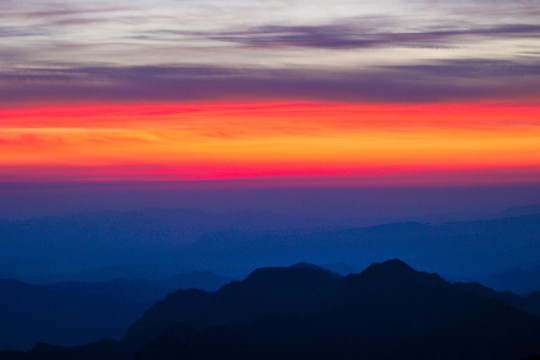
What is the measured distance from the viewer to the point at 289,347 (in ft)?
655

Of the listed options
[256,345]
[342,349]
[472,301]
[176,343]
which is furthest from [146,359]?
[472,301]

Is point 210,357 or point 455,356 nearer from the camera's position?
point 455,356

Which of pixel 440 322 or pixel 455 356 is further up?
pixel 440 322

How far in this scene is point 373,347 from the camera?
197 m

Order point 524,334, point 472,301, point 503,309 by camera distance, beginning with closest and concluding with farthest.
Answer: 1. point 524,334
2. point 503,309
3. point 472,301

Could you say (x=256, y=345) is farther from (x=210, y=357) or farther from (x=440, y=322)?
(x=440, y=322)

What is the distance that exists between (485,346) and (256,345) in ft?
201

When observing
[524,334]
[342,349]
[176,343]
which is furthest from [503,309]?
[176,343]

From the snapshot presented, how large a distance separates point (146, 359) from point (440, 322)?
77.0 m

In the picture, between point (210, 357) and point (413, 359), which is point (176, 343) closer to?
point (210, 357)

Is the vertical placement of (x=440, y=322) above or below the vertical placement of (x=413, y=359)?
above

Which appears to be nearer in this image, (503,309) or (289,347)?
(503,309)

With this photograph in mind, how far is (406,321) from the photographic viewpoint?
19862 centimetres

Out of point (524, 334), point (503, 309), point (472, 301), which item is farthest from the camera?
point (472, 301)
